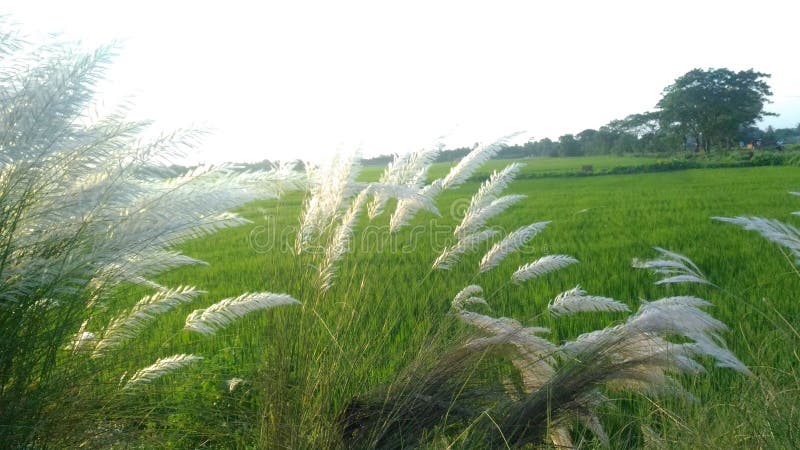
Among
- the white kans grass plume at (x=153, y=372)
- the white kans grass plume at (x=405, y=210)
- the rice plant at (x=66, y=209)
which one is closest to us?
the rice plant at (x=66, y=209)

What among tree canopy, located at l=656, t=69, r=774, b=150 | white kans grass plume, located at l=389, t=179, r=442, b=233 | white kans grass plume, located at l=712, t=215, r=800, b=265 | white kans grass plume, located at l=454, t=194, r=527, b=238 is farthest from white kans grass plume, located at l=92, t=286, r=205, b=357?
tree canopy, located at l=656, t=69, r=774, b=150

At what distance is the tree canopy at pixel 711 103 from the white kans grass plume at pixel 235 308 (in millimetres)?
30826

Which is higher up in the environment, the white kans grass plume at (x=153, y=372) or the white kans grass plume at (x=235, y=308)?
the white kans grass plume at (x=235, y=308)

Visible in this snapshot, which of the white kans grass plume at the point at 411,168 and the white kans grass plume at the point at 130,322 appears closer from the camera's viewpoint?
the white kans grass plume at the point at 130,322

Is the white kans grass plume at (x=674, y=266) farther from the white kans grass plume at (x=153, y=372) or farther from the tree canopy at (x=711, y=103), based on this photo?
the tree canopy at (x=711, y=103)

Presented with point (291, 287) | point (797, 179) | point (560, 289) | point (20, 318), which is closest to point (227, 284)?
point (560, 289)

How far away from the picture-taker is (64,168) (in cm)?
171

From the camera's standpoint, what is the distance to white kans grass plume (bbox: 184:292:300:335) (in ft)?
6.00

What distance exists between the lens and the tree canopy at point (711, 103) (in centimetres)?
2942

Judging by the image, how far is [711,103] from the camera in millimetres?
30203

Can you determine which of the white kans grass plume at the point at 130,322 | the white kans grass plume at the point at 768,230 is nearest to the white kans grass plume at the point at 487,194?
the white kans grass plume at the point at 768,230

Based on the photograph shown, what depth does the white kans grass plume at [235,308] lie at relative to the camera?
6.00ft

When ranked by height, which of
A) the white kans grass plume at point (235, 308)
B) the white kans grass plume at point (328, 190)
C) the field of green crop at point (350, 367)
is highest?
the white kans grass plume at point (328, 190)

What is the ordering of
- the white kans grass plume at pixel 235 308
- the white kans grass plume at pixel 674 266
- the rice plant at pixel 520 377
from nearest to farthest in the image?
1. the white kans grass plume at pixel 235 308
2. the rice plant at pixel 520 377
3. the white kans grass plume at pixel 674 266
